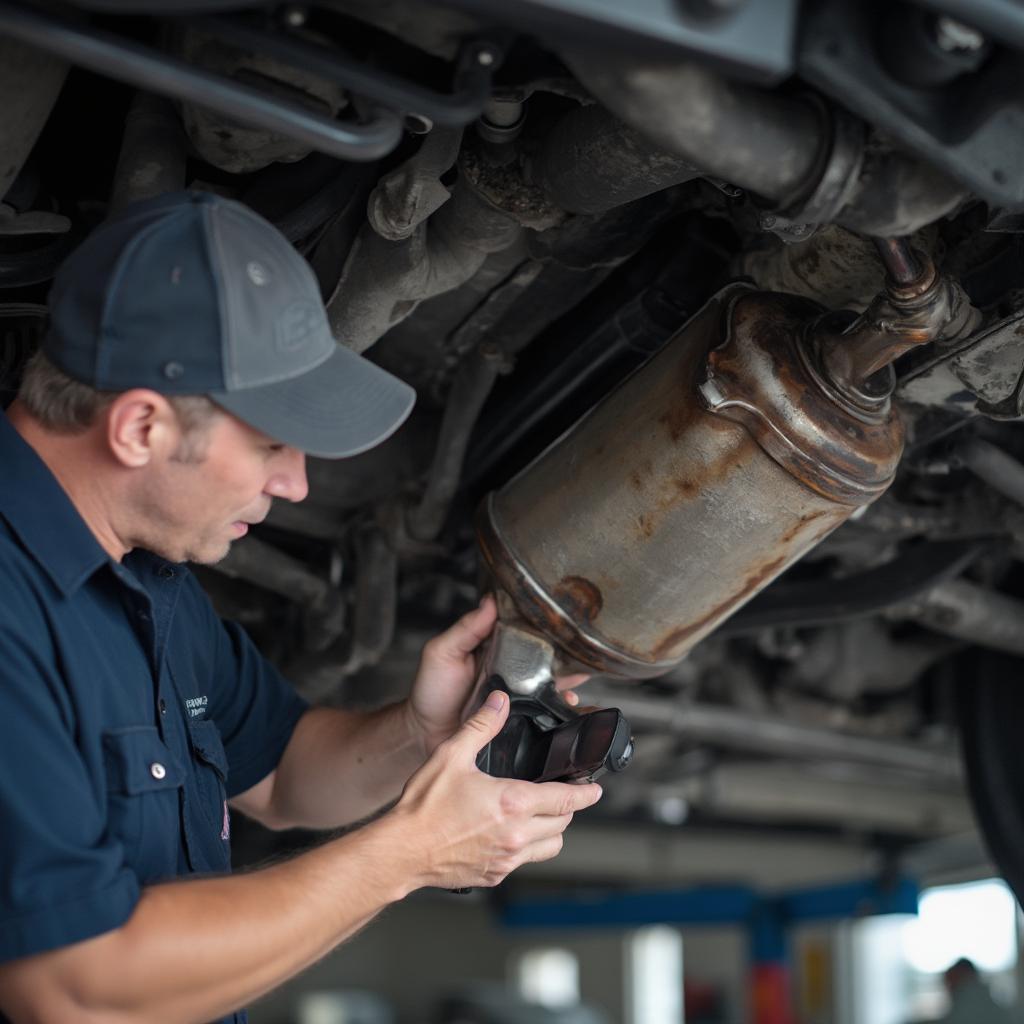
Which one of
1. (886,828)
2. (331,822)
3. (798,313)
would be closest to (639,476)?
(798,313)

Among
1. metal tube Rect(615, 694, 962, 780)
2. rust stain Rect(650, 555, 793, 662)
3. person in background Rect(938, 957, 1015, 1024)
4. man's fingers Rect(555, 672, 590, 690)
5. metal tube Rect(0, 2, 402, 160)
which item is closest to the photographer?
metal tube Rect(0, 2, 402, 160)

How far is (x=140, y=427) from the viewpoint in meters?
0.96

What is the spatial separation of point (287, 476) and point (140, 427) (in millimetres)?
135

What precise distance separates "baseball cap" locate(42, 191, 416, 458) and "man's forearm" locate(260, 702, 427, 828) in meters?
0.44

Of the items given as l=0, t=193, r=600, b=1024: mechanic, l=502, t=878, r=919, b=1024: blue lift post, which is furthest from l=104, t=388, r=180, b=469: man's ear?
l=502, t=878, r=919, b=1024: blue lift post

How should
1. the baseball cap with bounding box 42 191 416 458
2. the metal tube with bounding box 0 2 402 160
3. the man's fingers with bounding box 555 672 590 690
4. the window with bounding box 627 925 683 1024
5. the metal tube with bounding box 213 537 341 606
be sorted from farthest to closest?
the window with bounding box 627 925 683 1024 → the metal tube with bounding box 213 537 341 606 → the man's fingers with bounding box 555 672 590 690 → the baseball cap with bounding box 42 191 416 458 → the metal tube with bounding box 0 2 402 160

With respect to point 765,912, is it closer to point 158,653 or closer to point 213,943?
point 158,653

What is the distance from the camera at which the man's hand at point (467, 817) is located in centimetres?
98

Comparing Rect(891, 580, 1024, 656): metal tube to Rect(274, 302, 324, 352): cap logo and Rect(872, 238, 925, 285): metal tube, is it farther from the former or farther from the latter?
Rect(274, 302, 324, 352): cap logo

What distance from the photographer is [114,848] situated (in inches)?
34.4

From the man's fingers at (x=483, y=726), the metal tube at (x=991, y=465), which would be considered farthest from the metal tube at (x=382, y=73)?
the metal tube at (x=991, y=465)

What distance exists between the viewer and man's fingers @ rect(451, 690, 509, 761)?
1037 mm

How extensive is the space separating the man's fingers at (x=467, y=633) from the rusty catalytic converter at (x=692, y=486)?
2 centimetres

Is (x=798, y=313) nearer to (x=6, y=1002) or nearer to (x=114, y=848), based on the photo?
(x=114, y=848)
